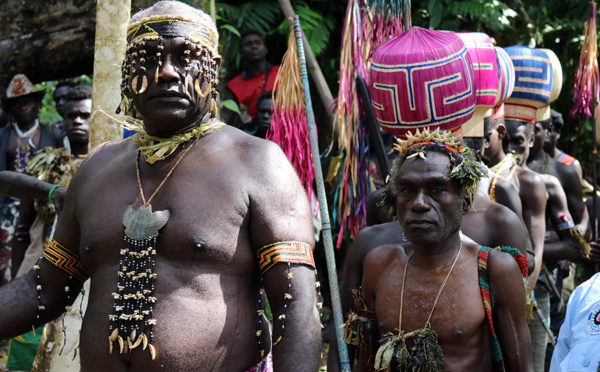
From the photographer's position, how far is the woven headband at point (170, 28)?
9.27ft

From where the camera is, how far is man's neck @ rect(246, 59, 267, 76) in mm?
8188

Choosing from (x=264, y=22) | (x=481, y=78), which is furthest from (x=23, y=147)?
(x=481, y=78)

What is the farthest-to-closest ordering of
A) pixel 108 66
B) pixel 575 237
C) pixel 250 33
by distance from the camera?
pixel 250 33 → pixel 575 237 → pixel 108 66

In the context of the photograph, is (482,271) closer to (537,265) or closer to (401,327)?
(401,327)

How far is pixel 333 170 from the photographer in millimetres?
7863

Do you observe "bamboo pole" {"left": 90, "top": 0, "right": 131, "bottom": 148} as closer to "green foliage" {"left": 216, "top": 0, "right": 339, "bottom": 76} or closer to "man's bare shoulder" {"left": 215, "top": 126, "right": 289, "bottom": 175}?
"man's bare shoulder" {"left": 215, "top": 126, "right": 289, "bottom": 175}

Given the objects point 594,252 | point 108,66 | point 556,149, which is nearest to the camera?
point 108,66

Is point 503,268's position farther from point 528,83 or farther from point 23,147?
point 23,147

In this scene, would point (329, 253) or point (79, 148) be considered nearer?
point (329, 253)

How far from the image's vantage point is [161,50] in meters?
2.81

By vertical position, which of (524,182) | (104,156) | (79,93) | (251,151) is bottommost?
(524,182)

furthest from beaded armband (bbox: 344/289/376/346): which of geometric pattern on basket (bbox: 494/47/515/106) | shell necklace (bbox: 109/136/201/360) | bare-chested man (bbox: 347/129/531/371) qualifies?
geometric pattern on basket (bbox: 494/47/515/106)

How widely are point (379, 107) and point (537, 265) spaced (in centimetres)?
160

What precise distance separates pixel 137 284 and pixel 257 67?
18.9 ft
